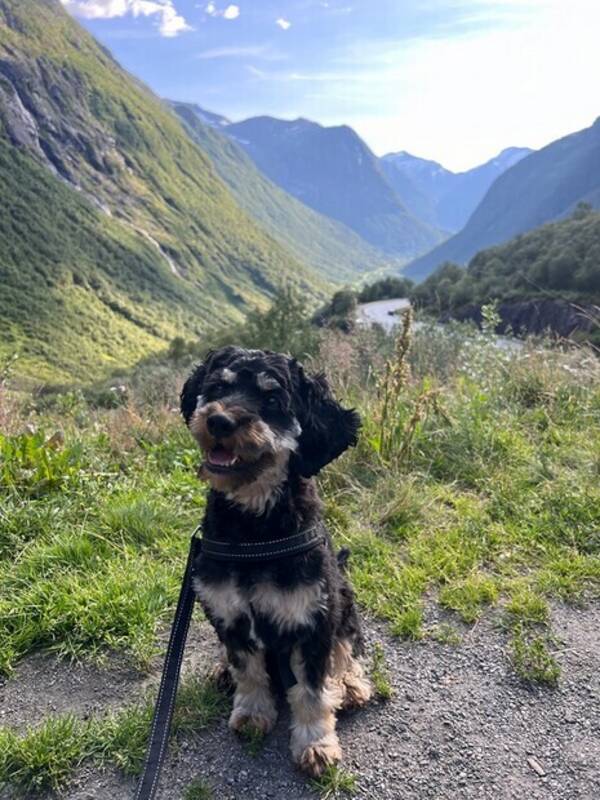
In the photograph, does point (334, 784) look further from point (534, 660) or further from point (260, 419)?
point (260, 419)

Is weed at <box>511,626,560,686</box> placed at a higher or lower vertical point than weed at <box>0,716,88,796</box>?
higher

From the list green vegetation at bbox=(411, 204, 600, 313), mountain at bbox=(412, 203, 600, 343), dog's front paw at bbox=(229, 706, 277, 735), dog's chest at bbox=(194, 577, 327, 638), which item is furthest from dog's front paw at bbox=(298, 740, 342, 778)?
green vegetation at bbox=(411, 204, 600, 313)

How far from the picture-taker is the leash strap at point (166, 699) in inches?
107

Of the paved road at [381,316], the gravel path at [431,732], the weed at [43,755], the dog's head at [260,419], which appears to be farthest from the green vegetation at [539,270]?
the weed at [43,755]

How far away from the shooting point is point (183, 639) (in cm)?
321

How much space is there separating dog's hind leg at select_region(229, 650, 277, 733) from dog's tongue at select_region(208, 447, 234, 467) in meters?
1.14

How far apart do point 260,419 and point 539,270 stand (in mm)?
47886

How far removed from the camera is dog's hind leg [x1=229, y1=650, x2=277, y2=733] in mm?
3283

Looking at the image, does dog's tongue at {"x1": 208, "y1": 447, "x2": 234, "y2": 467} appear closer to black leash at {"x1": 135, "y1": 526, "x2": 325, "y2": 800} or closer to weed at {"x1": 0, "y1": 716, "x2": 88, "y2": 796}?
black leash at {"x1": 135, "y1": 526, "x2": 325, "y2": 800}

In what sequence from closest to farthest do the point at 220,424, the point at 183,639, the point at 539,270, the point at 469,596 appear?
the point at 220,424 < the point at 183,639 < the point at 469,596 < the point at 539,270

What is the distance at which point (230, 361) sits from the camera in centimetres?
339

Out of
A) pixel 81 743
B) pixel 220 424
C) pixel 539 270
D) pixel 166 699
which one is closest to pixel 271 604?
pixel 166 699

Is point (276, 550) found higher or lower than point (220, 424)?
lower

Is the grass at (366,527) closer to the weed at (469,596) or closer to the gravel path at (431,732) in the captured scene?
the weed at (469,596)
